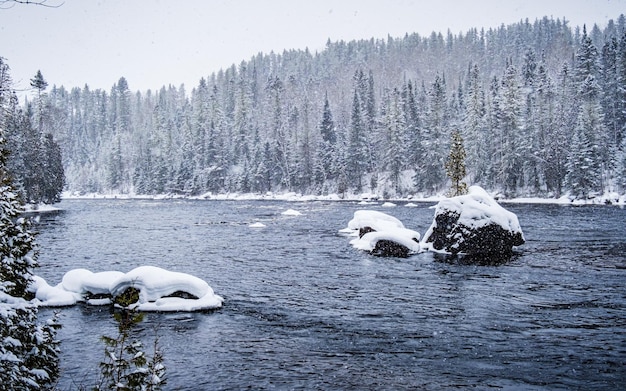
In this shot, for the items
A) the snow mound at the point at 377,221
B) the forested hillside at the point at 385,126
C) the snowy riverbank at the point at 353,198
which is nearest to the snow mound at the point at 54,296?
the snow mound at the point at 377,221

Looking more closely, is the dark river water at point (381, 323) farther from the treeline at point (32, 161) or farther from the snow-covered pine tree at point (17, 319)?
the treeline at point (32, 161)

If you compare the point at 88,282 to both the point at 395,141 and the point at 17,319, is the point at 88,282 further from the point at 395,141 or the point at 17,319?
the point at 395,141

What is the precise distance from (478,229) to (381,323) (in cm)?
1191

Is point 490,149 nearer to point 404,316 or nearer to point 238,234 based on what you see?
point 238,234

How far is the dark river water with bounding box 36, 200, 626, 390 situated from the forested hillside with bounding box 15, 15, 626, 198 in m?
46.6

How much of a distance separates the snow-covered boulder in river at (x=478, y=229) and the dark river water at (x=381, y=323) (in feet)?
3.80

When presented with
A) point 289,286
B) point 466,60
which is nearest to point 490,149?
point 289,286

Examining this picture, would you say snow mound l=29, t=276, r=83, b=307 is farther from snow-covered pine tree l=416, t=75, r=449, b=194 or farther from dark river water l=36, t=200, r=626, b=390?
snow-covered pine tree l=416, t=75, r=449, b=194

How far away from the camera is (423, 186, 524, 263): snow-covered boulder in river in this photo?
21.8 meters

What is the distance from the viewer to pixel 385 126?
281 feet

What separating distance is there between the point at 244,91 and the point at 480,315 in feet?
359

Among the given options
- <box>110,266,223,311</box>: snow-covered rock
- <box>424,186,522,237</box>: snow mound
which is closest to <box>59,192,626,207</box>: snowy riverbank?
<box>424,186,522,237</box>: snow mound

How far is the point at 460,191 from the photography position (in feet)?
132

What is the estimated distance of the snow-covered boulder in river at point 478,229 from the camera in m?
21.8
